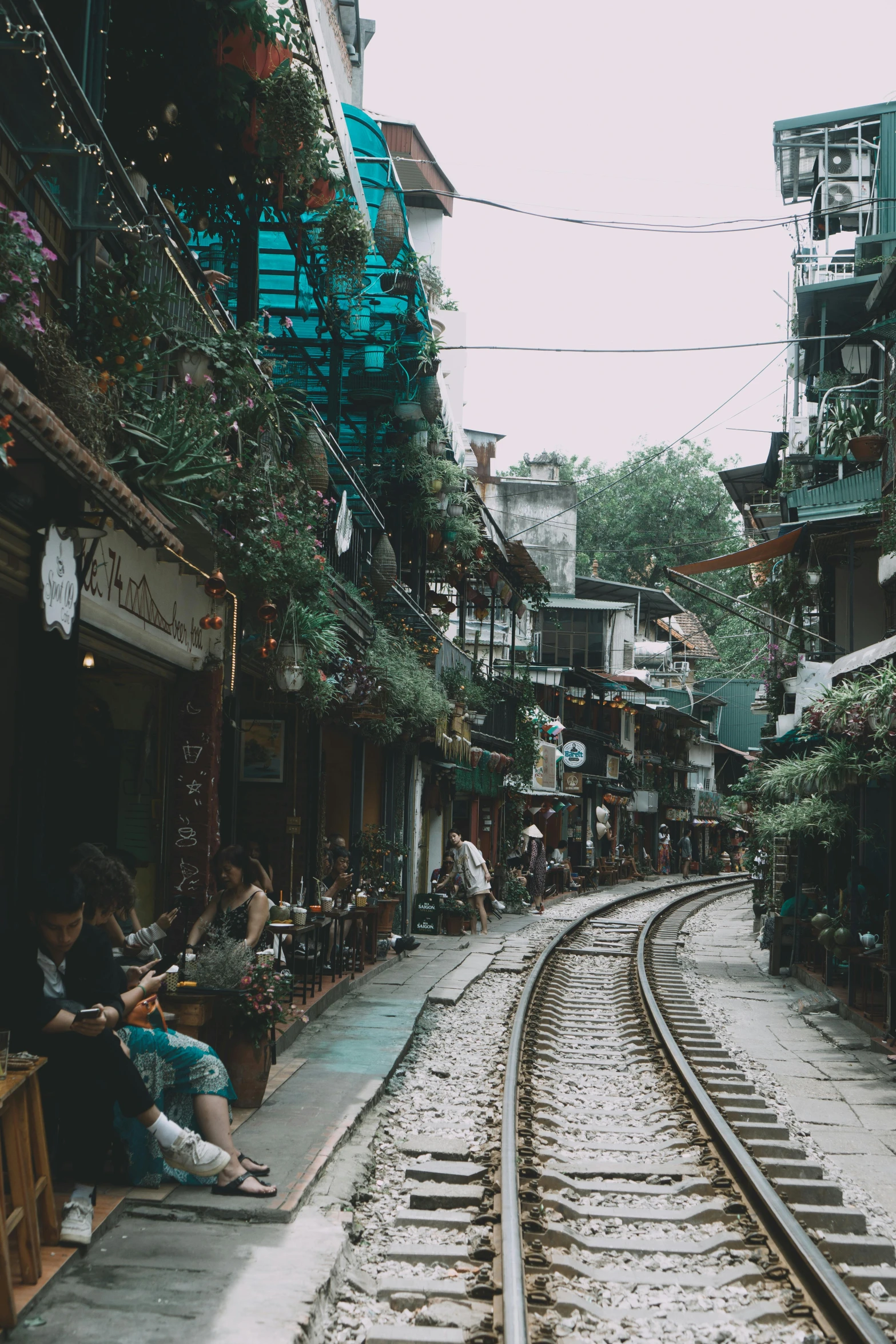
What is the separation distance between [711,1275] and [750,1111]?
3537mm

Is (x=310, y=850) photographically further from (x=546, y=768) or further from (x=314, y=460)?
(x=546, y=768)

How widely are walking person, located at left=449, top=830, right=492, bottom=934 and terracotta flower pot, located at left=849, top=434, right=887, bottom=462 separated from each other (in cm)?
963

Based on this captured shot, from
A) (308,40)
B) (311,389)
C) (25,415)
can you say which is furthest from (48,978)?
(311,389)

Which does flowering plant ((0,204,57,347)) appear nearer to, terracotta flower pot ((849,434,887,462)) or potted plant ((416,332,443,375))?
potted plant ((416,332,443,375))

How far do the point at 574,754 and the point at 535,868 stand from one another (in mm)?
10028

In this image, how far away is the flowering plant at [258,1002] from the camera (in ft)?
25.8

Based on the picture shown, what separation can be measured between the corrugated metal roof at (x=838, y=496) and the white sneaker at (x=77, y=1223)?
57.7 ft

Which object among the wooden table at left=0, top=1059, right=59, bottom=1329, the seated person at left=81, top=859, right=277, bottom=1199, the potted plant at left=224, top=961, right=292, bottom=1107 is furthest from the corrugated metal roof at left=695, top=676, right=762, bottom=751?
the wooden table at left=0, top=1059, right=59, bottom=1329

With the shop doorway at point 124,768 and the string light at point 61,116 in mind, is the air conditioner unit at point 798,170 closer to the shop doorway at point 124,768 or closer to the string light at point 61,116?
the shop doorway at point 124,768

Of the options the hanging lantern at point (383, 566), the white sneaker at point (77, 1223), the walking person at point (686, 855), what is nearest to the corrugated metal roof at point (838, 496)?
the hanging lantern at point (383, 566)

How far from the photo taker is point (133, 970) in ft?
22.1

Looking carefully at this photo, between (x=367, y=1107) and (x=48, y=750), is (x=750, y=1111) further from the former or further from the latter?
(x=48, y=750)

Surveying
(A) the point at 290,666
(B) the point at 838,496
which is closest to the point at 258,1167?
(A) the point at 290,666

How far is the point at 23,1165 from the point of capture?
4.88 m
